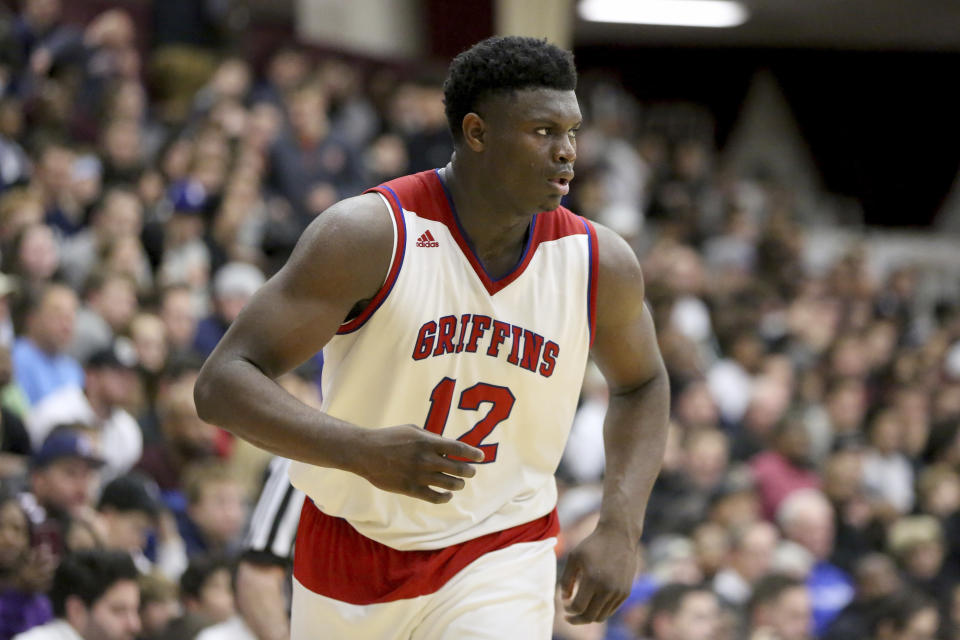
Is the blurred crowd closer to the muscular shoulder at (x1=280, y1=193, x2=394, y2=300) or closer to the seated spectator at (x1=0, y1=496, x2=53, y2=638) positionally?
the seated spectator at (x1=0, y1=496, x2=53, y2=638)

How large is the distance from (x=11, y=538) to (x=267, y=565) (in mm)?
848

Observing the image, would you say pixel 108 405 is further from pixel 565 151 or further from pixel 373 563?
pixel 565 151

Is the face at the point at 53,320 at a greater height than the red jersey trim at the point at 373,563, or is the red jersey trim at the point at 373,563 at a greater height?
the red jersey trim at the point at 373,563

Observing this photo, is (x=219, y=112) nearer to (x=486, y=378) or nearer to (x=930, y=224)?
(x=486, y=378)

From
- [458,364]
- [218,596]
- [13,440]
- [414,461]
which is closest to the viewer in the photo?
[414,461]

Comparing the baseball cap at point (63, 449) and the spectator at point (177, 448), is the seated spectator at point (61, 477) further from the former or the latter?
the spectator at point (177, 448)

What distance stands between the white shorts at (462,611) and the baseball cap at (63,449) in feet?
7.25

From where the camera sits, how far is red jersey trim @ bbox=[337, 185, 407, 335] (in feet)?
9.86

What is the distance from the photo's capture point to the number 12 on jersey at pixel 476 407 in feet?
10.2

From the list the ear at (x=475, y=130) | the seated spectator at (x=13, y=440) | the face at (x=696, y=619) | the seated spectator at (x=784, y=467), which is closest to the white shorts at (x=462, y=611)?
the ear at (x=475, y=130)

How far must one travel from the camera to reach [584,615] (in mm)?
3127

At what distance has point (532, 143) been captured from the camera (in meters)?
3.03

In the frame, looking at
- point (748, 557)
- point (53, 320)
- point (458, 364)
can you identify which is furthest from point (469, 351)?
point (748, 557)

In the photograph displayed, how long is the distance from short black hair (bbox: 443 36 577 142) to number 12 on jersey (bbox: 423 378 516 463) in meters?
0.59
